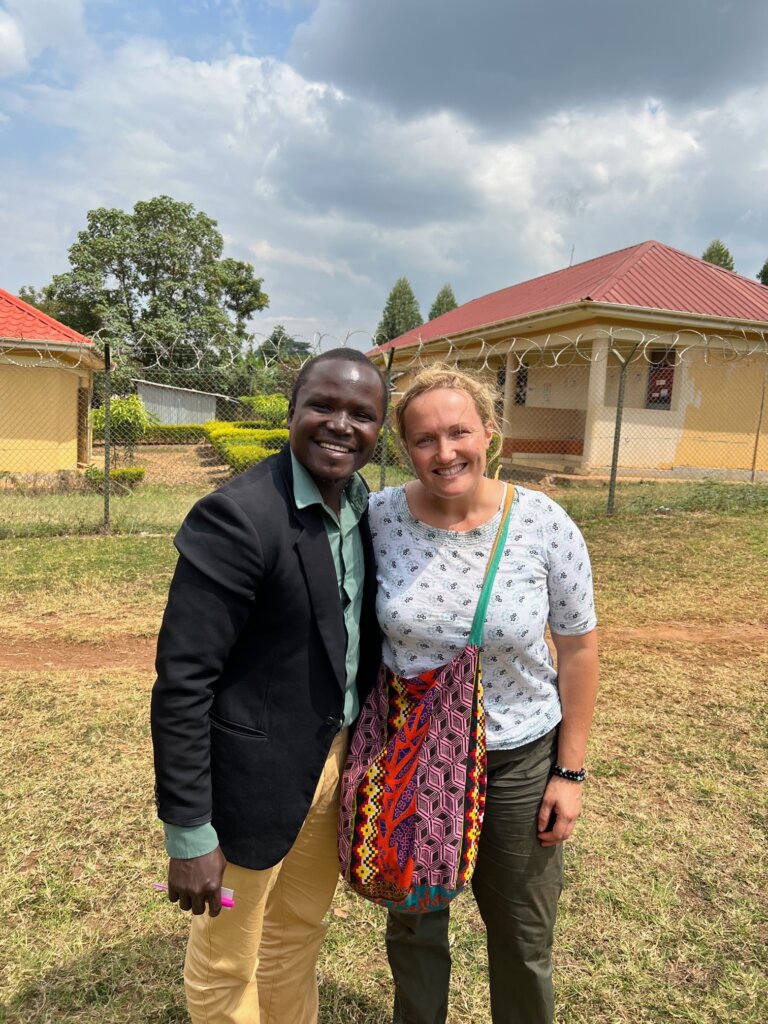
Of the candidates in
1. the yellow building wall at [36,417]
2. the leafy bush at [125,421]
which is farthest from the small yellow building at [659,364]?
the leafy bush at [125,421]

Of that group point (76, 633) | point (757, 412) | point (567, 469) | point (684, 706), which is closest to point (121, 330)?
point (567, 469)

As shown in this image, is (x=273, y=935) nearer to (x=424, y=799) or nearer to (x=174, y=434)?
(x=424, y=799)

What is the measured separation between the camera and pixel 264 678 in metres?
1.41

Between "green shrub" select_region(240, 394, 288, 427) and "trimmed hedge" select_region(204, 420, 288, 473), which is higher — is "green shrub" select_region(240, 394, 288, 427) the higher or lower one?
the higher one

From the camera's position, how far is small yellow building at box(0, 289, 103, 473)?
40.1 ft

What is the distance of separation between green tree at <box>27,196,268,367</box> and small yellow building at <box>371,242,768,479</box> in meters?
20.8

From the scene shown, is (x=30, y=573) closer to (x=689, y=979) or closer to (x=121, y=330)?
(x=689, y=979)

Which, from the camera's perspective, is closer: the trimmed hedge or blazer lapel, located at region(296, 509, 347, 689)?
blazer lapel, located at region(296, 509, 347, 689)

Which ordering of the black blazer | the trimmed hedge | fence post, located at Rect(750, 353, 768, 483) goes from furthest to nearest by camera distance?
the trimmed hedge
fence post, located at Rect(750, 353, 768, 483)
the black blazer

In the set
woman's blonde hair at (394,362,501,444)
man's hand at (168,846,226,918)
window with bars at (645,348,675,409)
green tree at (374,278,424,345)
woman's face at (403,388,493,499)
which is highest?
green tree at (374,278,424,345)

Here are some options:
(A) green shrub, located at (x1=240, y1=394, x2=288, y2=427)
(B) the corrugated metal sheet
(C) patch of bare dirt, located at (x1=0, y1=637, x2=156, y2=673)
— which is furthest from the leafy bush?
(C) patch of bare dirt, located at (x1=0, y1=637, x2=156, y2=673)

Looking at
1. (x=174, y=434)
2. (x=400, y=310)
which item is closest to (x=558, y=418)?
(x=174, y=434)

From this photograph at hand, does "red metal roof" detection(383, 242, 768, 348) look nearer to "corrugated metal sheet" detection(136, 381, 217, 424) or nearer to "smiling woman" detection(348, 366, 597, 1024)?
"smiling woman" detection(348, 366, 597, 1024)

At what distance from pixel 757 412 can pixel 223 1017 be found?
615 inches
